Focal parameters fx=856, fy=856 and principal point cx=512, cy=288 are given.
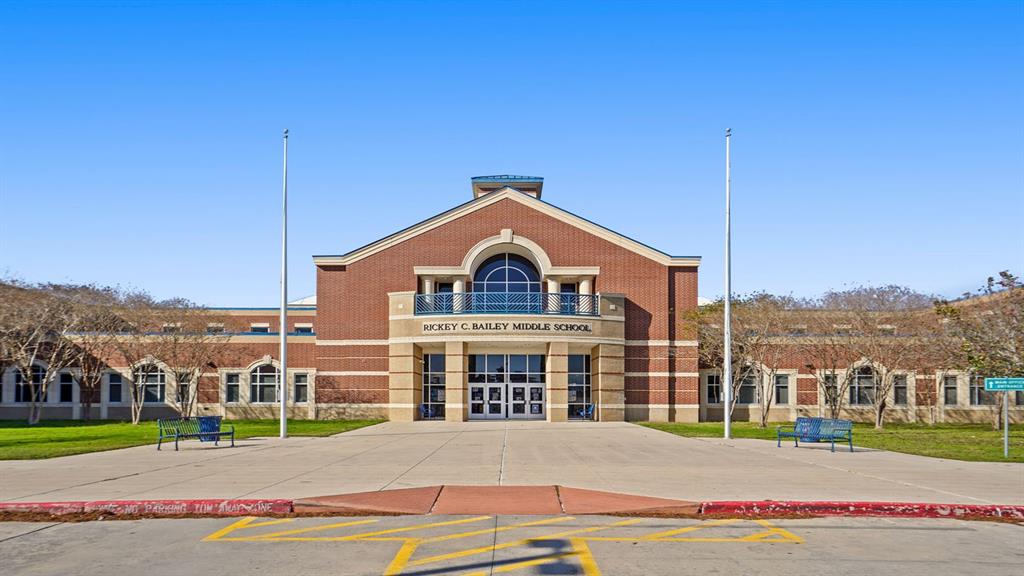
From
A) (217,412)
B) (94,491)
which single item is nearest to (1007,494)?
(94,491)

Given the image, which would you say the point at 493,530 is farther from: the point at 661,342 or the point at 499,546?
the point at 661,342

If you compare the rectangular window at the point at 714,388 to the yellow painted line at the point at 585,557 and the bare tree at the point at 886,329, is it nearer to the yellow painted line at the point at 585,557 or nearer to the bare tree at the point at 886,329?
the bare tree at the point at 886,329

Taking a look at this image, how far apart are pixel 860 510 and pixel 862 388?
38.1m

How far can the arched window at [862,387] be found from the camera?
4684 centimetres

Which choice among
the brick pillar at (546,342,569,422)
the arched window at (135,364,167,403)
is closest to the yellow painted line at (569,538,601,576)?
the brick pillar at (546,342,569,422)

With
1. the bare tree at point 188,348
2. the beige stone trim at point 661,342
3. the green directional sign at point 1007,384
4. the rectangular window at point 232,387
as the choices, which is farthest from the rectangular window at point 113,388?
the green directional sign at point 1007,384

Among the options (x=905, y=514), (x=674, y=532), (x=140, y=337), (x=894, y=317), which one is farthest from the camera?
(x=140, y=337)

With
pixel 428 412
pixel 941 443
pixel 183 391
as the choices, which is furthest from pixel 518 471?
pixel 183 391

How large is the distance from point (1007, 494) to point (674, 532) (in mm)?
6618

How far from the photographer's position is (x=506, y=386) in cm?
4341

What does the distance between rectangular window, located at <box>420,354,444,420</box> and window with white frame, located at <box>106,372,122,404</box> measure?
56.2ft

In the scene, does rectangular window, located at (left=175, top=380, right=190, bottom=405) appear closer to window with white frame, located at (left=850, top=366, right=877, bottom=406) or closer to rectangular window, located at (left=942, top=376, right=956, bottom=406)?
window with white frame, located at (left=850, top=366, right=877, bottom=406)

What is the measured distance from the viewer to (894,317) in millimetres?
40469

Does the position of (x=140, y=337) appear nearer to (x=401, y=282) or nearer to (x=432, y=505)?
(x=401, y=282)
